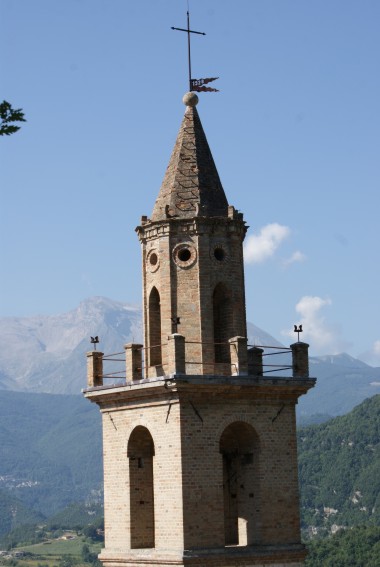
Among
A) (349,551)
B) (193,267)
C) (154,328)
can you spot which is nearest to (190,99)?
(193,267)

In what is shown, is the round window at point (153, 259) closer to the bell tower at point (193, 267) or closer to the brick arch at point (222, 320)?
the bell tower at point (193, 267)

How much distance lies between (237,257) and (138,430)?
17.4 feet

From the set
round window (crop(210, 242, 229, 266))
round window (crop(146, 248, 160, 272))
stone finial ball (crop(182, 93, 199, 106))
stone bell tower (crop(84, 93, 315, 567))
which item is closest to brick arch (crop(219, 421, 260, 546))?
stone bell tower (crop(84, 93, 315, 567))

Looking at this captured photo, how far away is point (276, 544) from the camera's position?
3603cm

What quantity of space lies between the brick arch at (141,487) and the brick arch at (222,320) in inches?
114

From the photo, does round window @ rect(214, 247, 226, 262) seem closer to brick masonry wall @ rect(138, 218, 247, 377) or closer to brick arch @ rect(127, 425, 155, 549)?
brick masonry wall @ rect(138, 218, 247, 377)

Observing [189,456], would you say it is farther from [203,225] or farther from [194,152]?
[194,152]

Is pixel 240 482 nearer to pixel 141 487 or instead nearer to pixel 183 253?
pixel 141 487

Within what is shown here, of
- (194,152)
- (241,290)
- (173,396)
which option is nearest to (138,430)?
(173,396)

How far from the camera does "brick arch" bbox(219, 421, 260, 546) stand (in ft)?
119

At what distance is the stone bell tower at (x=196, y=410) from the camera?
34812 mm

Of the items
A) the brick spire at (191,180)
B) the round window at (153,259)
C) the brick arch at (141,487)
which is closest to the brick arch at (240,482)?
the brick arch at (141,487)

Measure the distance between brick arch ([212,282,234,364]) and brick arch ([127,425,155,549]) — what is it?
289cm

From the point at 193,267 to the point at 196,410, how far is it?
3.71m
